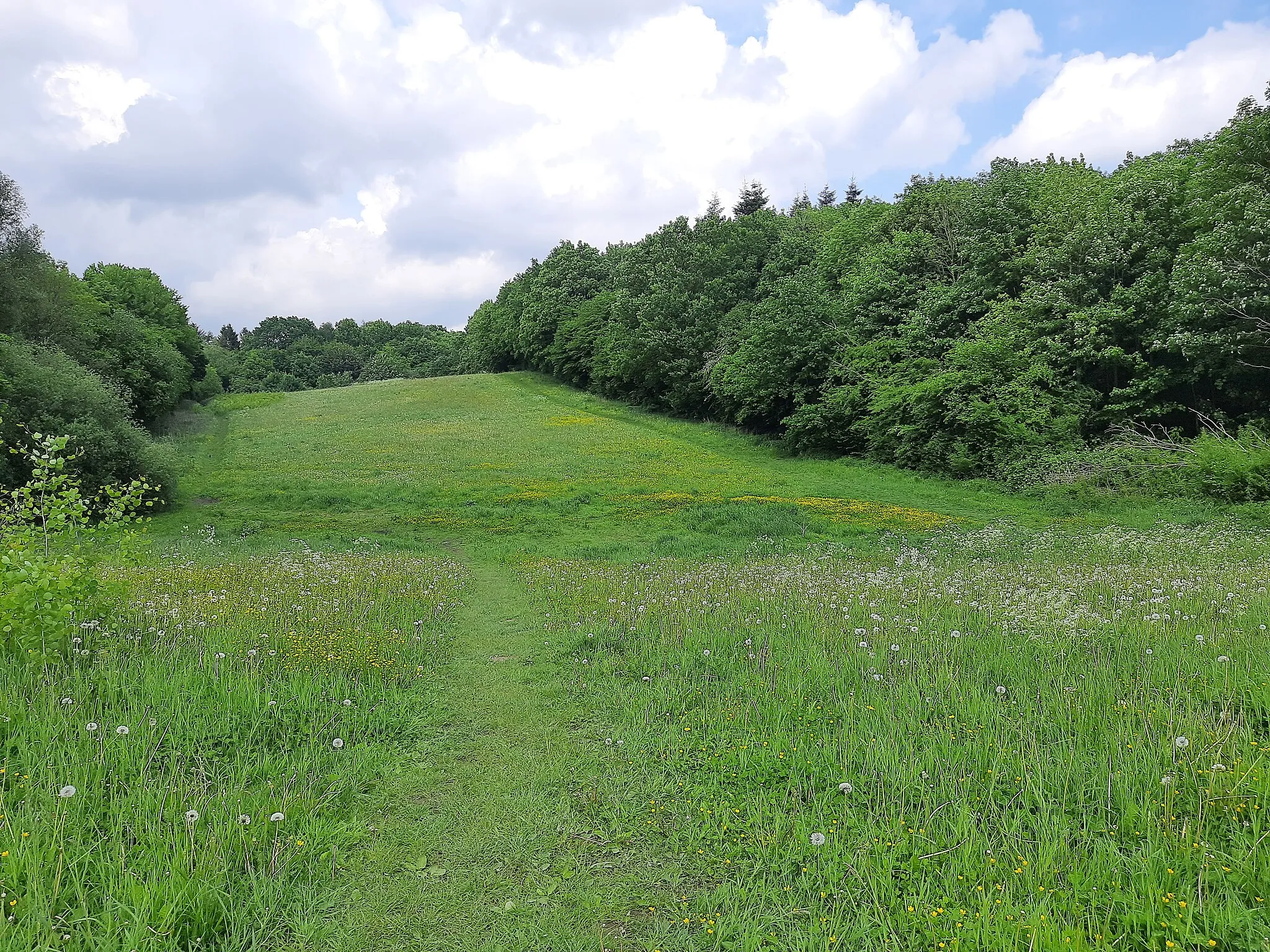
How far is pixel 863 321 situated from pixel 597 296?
3432 cm

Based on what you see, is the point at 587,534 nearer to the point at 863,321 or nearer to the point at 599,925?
the point at 599,925

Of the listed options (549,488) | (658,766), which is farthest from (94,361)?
(658,766)

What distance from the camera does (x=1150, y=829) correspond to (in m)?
3.95

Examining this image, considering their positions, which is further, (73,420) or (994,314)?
(994,314)

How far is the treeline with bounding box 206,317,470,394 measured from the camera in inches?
4995

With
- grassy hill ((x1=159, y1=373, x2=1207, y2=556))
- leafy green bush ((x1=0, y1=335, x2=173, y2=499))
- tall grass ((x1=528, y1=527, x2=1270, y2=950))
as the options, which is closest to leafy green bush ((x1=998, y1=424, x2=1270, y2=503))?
grassy hill ((x1=159, y1=373, x2=1207, y2=556))

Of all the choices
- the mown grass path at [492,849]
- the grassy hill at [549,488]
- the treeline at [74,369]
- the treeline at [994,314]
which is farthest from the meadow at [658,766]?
the treeline at [994,314]

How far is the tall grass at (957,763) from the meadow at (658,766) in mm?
29

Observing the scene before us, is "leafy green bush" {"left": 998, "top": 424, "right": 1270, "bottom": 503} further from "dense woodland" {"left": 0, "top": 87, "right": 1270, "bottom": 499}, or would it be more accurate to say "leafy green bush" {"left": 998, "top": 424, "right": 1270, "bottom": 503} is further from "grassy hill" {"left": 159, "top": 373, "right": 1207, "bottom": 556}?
"grassy hill" {"left": 159, "top": 373, "right": 1207, "bottom": 556}

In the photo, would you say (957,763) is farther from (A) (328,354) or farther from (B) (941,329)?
(A) (328,354)

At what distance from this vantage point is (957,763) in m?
4.98

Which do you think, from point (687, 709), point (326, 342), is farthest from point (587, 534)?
point (326, 342)

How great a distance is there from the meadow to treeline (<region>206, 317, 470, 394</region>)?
11290 cm

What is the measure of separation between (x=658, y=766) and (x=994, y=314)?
38.2m
